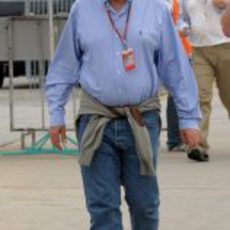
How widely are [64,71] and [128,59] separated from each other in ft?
1.29

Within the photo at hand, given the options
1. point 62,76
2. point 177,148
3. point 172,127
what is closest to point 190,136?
point 62,76

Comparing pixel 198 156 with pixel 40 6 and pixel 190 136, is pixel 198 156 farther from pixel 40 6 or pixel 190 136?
pixel 40 6

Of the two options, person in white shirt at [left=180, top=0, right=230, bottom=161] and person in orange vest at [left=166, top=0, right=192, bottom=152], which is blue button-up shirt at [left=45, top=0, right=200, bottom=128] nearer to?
person in white shirt at [left=180, top=0, right=230, bottom=161]

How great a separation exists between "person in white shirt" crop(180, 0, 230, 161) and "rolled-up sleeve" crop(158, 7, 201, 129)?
446 cm

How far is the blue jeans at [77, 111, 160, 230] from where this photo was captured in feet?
16.2

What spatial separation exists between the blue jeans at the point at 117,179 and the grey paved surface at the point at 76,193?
162cm

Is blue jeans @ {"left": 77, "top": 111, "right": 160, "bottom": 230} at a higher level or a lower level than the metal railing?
higher

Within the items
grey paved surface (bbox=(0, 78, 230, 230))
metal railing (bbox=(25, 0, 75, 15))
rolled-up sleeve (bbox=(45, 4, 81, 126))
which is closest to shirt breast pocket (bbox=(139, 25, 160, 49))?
rolled-up sleeve (bbox=(45, 4, 81, 126))

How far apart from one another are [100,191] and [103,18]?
885 millimetres

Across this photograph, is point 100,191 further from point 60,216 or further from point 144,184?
point 60,216

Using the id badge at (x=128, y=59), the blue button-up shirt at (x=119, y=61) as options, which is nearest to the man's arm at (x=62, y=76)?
the blue button-up shirt at (x=119, y=61)

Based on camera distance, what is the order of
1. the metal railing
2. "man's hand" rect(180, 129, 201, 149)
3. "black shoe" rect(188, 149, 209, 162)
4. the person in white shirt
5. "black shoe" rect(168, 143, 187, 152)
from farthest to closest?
1. the metal railing
2. "black shoe" rect(168, 143, 187, 152)
3. the person in white shirt
4. "black shoe" rect(188, 149, 209, 162)
5. "man's hand" rect(180, 129, 201, 149)

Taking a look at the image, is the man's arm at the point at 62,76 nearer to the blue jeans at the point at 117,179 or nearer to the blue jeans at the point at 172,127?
the blue jeans at the point at 117,179

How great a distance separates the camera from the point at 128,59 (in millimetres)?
4879
